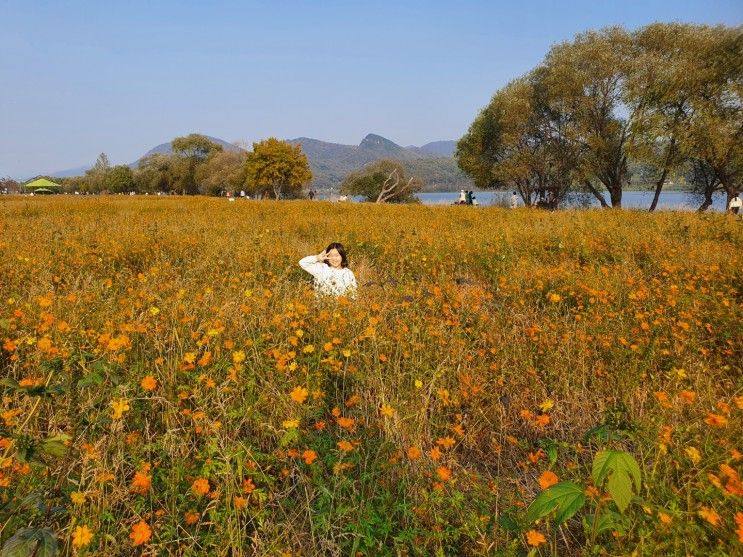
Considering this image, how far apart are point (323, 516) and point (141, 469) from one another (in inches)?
38.0

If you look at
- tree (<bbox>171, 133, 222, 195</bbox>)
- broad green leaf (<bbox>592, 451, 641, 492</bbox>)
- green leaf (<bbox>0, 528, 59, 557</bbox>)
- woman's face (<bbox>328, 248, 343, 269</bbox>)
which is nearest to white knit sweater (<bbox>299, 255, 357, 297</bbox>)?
woman's face (<bbox>328, 248, 343, 269</bbox>)

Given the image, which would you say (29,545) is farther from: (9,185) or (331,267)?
(9,185)

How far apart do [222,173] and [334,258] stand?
65.8 metres

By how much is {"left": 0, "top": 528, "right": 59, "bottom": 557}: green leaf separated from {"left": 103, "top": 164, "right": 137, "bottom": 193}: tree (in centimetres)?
9673

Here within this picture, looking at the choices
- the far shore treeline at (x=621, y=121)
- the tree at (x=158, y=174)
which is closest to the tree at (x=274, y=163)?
the far shore treeline at (x=621, y=121)

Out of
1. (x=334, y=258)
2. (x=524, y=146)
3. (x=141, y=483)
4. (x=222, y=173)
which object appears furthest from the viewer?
(x=222, y=173)

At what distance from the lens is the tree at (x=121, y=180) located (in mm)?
84938

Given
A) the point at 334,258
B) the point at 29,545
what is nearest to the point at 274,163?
the point at 334,258

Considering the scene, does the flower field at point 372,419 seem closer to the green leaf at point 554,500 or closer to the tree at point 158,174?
the green leaf at point 554,500

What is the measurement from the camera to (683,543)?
185 centimetres

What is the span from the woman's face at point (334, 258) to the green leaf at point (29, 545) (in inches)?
211

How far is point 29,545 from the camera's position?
133 centimetres

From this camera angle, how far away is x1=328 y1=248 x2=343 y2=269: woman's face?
6.60 m

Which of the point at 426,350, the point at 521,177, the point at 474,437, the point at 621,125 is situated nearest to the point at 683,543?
the point at 474,437
